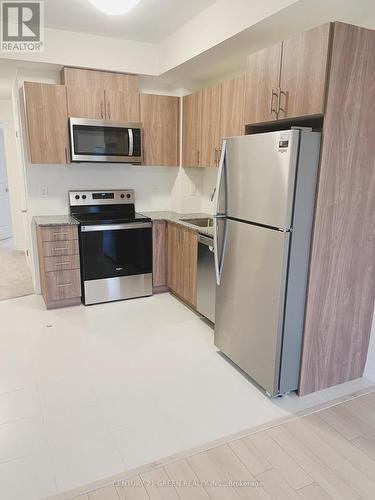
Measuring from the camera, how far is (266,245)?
2201 mm

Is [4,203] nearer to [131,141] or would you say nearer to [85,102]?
[85,102]

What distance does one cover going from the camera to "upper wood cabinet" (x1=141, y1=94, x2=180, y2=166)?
3.93 m

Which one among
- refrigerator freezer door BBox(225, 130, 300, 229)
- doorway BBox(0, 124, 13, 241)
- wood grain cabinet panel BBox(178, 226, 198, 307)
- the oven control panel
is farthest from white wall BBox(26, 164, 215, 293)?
doorway BBox(0, 124, 13, 241)

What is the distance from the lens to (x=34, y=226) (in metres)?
3.86

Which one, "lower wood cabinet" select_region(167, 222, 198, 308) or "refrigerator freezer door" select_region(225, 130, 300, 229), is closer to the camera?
"refrigerator freezer door" select_region(225, 130, 300, 229)

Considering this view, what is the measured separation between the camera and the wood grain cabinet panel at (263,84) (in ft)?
7.39

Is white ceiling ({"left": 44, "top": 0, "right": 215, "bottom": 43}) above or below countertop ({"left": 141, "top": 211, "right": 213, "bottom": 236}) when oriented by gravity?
above

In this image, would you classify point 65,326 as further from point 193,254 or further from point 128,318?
point 193,254

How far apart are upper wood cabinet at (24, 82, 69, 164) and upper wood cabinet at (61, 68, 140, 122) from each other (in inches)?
4.5

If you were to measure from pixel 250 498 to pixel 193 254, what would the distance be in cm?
212

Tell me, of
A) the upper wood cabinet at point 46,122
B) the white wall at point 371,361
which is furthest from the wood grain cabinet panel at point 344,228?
the upper wood cabinet at point 46,122

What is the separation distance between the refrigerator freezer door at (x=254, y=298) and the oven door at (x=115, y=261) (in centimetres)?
139

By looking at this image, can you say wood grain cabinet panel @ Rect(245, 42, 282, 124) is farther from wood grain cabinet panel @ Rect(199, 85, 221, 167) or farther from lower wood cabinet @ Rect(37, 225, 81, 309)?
lower wood cabinet @ Rect(37, 225, 81, 309)

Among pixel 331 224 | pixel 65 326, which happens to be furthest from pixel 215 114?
pixel 65 326
